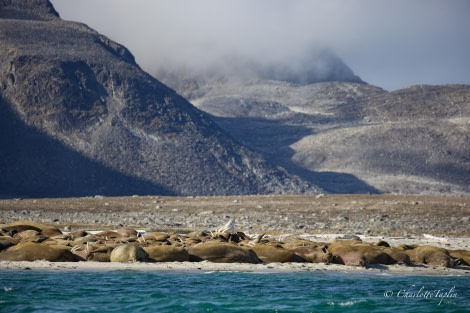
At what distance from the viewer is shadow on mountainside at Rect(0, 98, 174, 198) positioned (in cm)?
9094

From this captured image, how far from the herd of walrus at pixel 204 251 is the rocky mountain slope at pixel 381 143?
98765mm

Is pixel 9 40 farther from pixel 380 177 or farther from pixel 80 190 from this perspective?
pixel 380 177

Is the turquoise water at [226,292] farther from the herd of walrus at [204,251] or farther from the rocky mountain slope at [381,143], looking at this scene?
the rocky mountain slope at [381,143]

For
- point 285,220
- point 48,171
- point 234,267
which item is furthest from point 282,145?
point 234,267

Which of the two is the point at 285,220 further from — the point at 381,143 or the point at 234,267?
the point at 381,143

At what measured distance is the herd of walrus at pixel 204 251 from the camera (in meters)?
22.8

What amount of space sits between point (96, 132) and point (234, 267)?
264 feet

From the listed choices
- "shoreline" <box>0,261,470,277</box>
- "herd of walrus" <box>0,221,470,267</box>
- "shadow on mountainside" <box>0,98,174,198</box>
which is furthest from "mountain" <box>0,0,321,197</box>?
"shoreline" <box>0,261,470,277</box>

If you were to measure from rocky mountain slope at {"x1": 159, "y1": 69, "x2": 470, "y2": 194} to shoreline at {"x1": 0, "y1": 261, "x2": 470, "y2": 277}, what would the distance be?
328 ft

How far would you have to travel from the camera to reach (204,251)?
23.4m

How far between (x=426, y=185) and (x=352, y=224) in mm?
87889

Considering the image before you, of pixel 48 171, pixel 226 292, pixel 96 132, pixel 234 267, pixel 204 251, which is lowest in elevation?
pixel 226 292

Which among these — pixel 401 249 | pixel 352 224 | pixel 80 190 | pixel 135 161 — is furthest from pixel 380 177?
pixel 401 249

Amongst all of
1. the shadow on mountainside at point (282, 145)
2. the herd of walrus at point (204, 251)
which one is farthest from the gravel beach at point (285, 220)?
the shadow on mountainside at point (282, 145)
